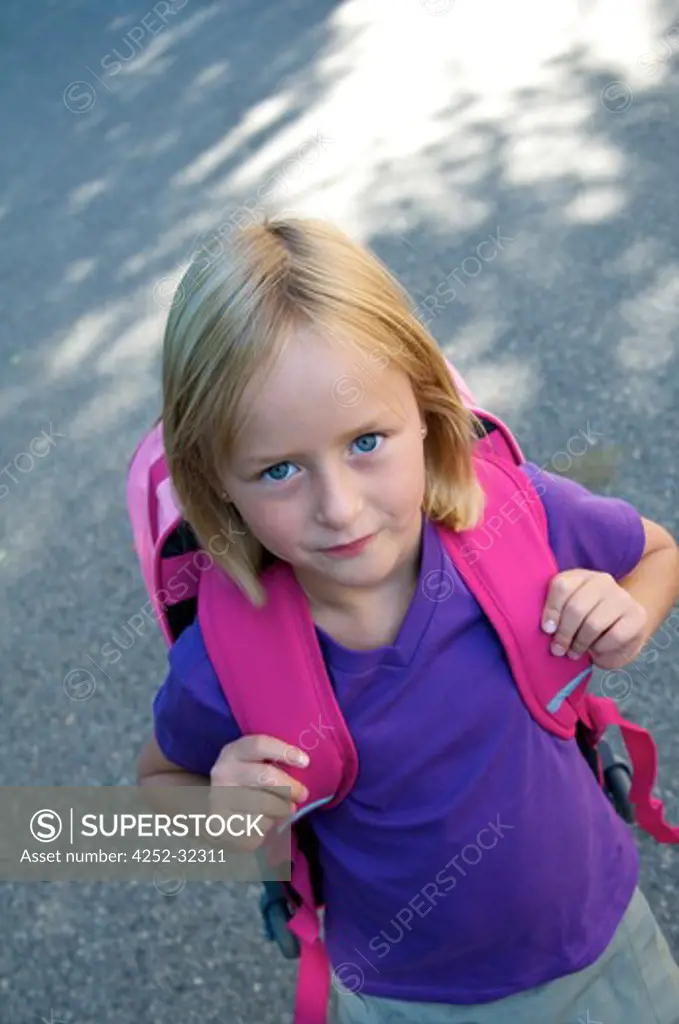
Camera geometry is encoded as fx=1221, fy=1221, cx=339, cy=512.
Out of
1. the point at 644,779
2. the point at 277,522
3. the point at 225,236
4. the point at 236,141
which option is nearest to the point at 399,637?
the point at 277,522

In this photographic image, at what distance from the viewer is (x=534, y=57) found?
13.5ft

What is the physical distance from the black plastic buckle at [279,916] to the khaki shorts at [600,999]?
91 mm

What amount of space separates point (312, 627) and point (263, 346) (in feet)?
1.07

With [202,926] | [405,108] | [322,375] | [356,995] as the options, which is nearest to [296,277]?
[322,375]

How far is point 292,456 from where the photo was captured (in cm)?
117

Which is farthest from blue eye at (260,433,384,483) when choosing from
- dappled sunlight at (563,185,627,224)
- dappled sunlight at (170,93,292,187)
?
dappled sunlight at (170,93,292,187)

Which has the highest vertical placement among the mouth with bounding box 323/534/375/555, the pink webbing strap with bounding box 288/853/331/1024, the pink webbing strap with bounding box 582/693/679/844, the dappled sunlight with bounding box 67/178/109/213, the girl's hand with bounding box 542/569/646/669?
the mouth with bounding box 323/534/375/555

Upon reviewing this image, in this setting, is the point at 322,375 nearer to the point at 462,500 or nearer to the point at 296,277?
the point at 296,277

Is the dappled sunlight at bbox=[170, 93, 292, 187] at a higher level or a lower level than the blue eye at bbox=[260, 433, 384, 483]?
lower

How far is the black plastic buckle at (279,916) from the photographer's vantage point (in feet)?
5.11

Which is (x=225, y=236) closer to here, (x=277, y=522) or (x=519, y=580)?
(x=277, y=522)

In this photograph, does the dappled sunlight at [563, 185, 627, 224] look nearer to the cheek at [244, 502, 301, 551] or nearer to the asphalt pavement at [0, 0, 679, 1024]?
the asphalt pavement at [0, 0, 679, 1024]

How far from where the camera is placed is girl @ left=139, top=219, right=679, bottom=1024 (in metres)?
1.18

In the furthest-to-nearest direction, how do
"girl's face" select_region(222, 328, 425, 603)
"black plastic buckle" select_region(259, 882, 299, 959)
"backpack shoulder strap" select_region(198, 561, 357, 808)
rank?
"black plastic buckle" select_region(259, 882, 299, 959), "backpack shoulder strap" select_region(198, 561, 357, 808), "girl's face" select_region(222, 328, 425, 603)
